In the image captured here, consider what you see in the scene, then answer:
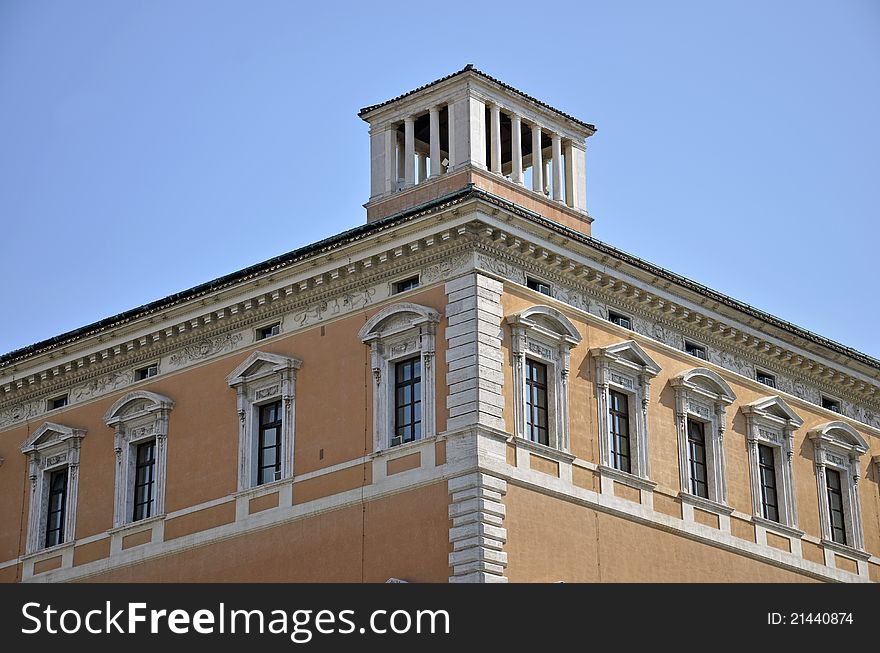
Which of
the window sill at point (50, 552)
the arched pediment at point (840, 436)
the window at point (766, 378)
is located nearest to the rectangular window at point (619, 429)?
the window at point (766, 378)

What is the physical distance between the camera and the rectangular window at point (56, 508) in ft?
148

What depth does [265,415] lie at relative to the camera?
42219mm

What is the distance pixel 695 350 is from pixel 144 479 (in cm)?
1115

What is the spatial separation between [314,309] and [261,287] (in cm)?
126

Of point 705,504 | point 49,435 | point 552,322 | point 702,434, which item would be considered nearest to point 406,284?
point 552,322

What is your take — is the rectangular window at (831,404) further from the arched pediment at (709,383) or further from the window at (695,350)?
the window at (695,350)

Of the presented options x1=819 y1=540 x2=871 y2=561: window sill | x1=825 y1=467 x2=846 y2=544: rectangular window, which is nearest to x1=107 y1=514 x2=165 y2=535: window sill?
x1=819 y1=540 x2=871 y2=561: window sill

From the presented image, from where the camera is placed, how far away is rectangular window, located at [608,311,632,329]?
42250 mm

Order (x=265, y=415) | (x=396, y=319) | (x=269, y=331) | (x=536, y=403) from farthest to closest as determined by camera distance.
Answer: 1. (x=269, y=331)
2. (x=265, y=415)
3. (x=396, y=319)
4. (x=536, y=403)

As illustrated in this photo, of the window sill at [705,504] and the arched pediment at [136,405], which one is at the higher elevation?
the arched pediment at [136,405]

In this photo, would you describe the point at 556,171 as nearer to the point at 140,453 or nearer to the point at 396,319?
the point at 396,319

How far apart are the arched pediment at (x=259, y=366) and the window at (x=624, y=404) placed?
18.8 ft
